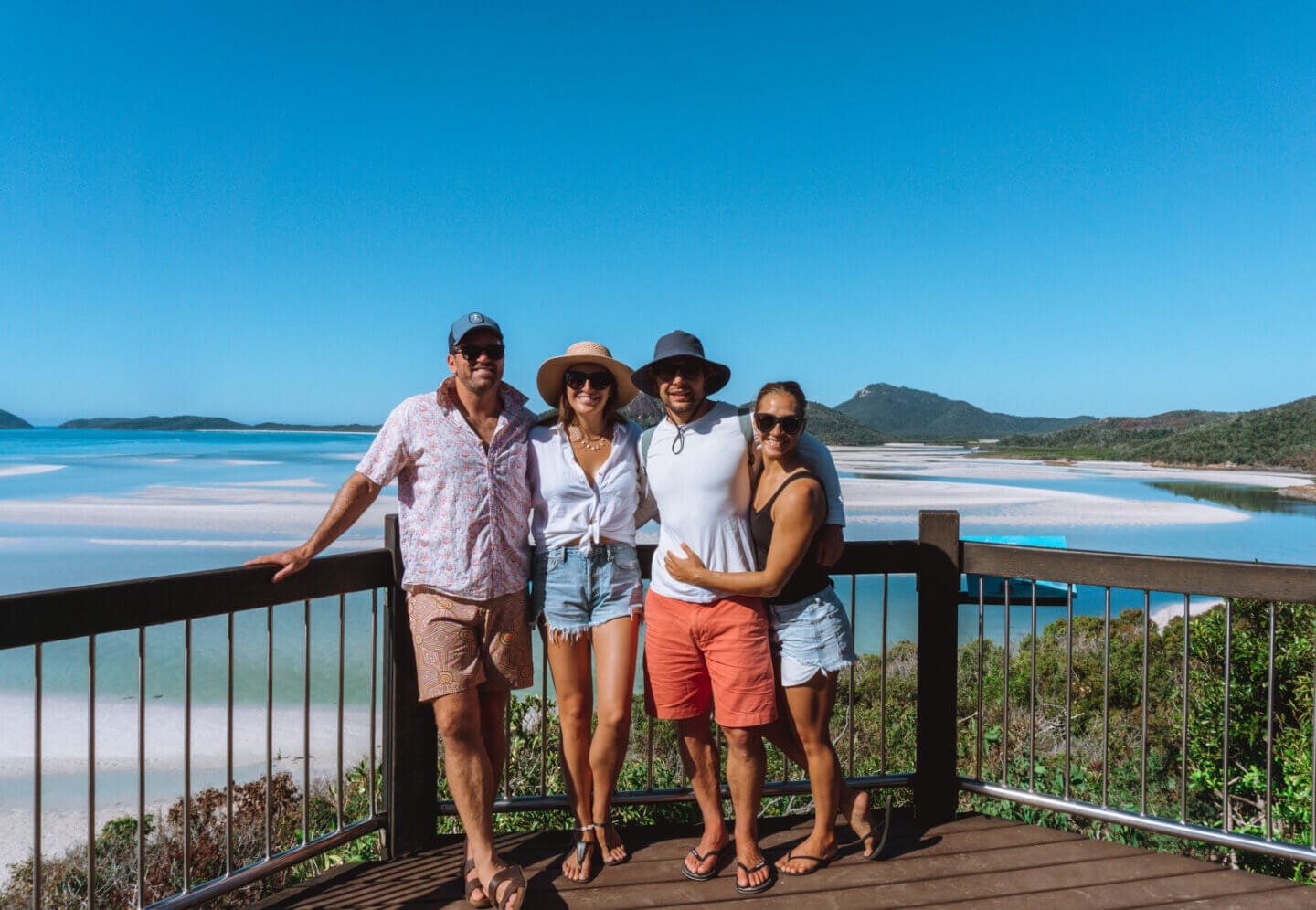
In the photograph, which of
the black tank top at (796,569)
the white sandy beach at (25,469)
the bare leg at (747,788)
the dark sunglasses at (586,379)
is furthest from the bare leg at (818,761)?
the white sandy beach at (25,469)

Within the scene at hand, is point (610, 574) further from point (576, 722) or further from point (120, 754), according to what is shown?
point (120, 754)

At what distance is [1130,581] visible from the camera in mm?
2646

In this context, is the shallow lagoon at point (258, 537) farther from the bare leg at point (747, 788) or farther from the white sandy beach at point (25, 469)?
the bare leg at point (747, 788)

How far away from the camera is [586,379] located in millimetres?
2543

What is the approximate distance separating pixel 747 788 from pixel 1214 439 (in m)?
65.7

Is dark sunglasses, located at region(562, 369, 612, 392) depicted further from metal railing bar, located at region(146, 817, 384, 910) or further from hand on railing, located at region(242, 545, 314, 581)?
metal railing bar, located at region(146, 817, 384, 910)

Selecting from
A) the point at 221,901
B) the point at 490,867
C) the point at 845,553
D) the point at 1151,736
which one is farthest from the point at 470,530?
the point at 1151,736

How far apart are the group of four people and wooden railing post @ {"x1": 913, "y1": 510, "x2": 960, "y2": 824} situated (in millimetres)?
562

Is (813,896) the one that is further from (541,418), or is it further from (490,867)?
(541,418)

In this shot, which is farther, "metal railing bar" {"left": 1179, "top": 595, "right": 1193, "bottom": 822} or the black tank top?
the black tank top

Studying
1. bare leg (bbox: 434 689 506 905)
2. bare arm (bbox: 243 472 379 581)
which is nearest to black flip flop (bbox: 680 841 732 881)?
bare leg (bbox: 434 689 506 905)

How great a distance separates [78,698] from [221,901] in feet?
41.1

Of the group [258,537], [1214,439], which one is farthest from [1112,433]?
[258,537]

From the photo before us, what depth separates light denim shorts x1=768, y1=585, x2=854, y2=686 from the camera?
2.46m
